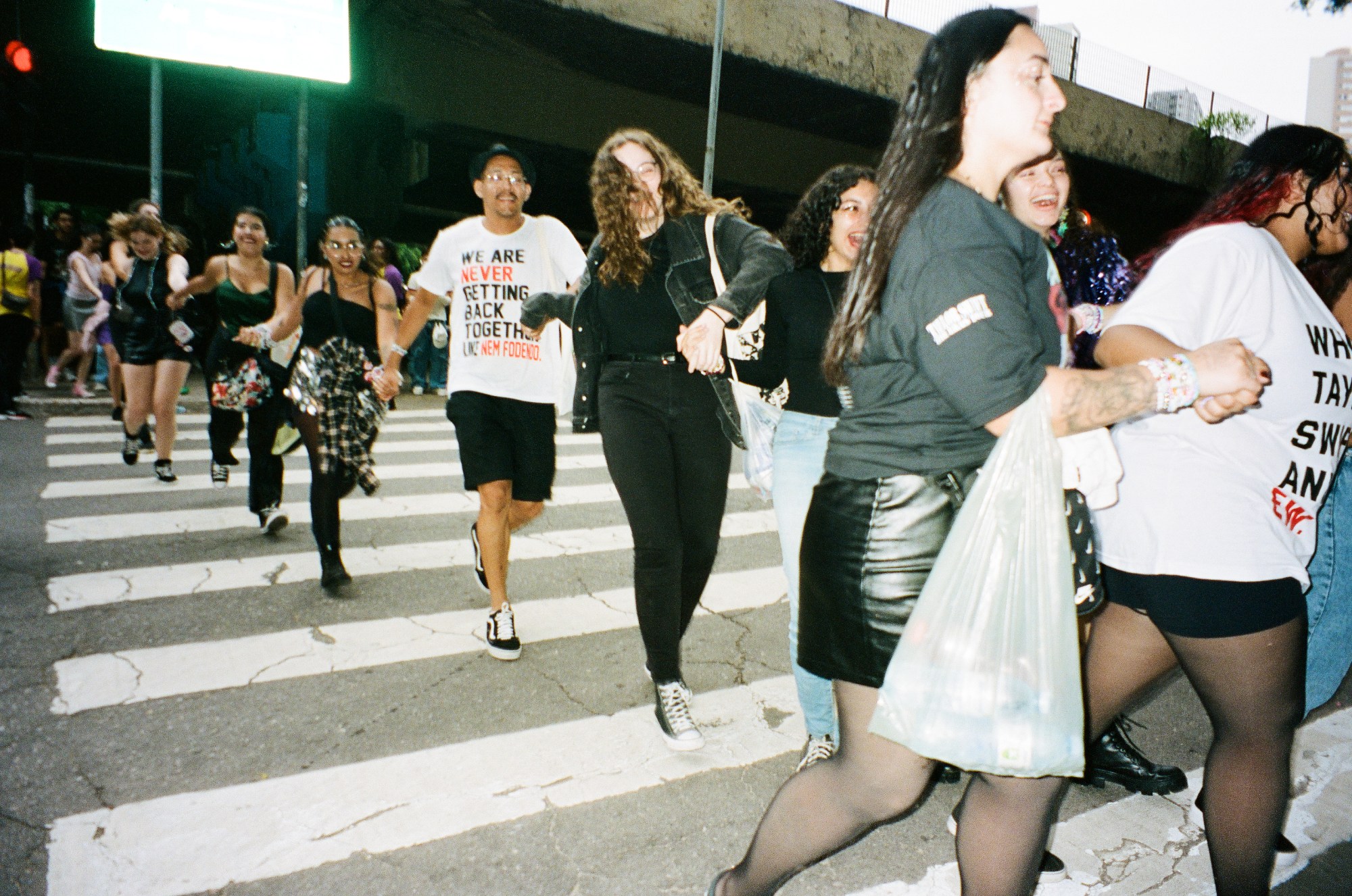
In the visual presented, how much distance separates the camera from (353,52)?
16.1 m

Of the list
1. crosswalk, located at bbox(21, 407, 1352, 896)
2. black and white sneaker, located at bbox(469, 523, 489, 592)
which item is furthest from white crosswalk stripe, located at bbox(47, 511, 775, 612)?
black and white sneaker, located at bbox(469, 523, 489, 592)

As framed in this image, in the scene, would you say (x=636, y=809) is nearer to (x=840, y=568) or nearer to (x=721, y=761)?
(x=721, y=761)

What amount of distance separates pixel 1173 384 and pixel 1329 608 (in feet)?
3.81

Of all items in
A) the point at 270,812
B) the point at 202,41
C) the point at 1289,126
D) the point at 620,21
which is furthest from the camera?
the point at 620,21

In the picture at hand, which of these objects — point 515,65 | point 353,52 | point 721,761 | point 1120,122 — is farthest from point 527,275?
point 1120,122

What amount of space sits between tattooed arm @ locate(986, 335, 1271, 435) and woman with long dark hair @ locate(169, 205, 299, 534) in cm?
459

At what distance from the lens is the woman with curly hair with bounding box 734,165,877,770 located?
2.76 m

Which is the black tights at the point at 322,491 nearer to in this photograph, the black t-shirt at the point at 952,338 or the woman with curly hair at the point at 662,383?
the woman with curly hair at the point at 662,383

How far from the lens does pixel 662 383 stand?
3113mm

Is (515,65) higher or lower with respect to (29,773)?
higher

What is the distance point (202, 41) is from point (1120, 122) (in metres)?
22.3

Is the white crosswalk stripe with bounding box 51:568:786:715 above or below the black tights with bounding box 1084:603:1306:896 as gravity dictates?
below

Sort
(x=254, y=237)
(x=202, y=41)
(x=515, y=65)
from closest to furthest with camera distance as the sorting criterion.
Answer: (x=254, y=237)
(x=202, y=41)
(x=515, y=65)

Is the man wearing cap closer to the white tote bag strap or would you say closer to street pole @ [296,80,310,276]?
the white tote bag strap
